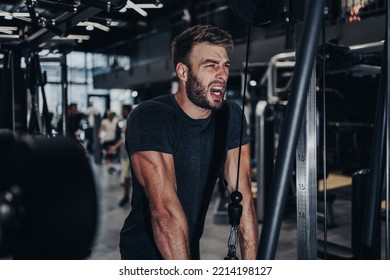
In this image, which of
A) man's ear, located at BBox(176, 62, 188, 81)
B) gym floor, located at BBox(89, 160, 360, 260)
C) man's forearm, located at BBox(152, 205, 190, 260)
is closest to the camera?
man's forearm, located at BBox(152, 205, 190, 260)

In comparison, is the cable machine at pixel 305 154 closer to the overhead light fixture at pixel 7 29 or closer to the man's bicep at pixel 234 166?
the man's bicep at pixel 234 166

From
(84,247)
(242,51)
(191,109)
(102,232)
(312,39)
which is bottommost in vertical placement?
(102,232)

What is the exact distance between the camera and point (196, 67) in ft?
4.96

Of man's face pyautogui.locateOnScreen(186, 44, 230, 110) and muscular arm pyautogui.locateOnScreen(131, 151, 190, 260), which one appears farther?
man's face pyautogui.locateOnScreen(186, 44, 230, 110)

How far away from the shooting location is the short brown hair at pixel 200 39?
1489mm

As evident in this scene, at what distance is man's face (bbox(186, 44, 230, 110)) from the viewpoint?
1.49 metres

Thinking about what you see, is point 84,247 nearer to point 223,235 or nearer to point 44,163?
point 44,163

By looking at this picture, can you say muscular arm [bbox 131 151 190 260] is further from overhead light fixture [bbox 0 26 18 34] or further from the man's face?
overhead light fixture [bbox 0 26 18 34]

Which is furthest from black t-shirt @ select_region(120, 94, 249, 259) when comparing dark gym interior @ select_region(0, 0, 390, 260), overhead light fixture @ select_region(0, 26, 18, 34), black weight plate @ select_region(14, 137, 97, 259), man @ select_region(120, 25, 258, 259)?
overhead light fixture @ select_region(0, 26, 18, 34)

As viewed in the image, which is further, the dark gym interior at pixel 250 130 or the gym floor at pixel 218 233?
the gym floor at pixel 218 233

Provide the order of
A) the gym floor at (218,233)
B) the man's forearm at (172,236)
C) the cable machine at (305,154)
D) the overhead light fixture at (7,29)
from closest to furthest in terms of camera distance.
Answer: the cable machine at (305,154), the man's forearm at (172,236), the overhead light fixture at (7,29), the gym floor at (218,233)

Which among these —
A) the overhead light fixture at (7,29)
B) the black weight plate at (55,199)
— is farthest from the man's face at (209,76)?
the overhead light fixture at (7,29)
